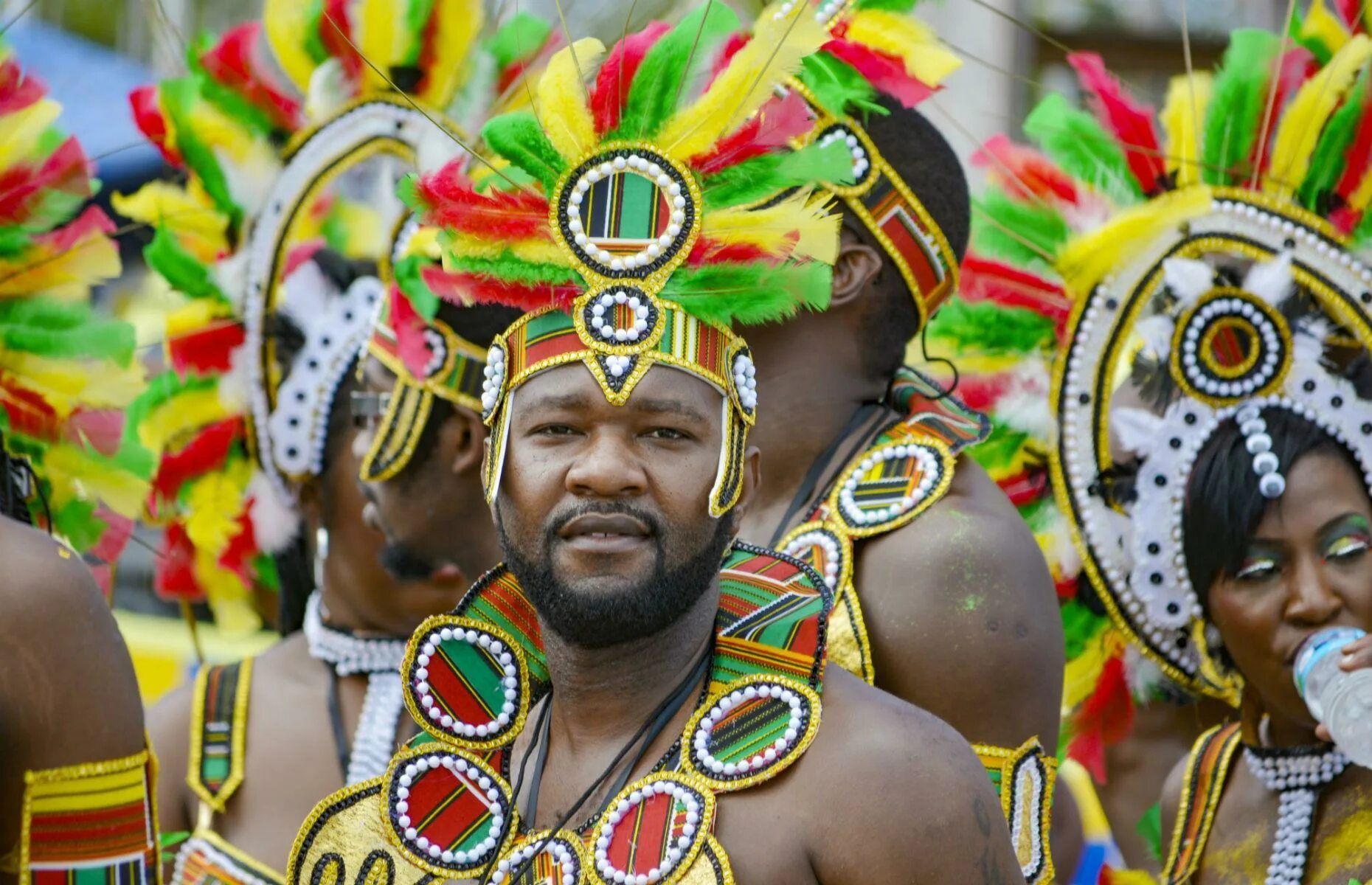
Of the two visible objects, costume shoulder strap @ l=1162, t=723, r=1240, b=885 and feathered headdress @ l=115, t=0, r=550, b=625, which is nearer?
costume shoulder strap @ l=1162, t=723, r=1240, b=885

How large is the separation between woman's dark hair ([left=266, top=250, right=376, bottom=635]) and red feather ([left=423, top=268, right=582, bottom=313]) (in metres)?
1.76

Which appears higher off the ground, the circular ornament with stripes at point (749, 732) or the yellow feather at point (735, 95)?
the yellow feather at point (735, 95)

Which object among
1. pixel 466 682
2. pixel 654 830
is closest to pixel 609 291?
pixel 466 682

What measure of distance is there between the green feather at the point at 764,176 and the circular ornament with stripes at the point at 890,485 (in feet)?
2.51

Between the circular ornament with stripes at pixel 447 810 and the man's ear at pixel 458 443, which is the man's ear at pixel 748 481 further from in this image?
the man's ear at pixel 458 443

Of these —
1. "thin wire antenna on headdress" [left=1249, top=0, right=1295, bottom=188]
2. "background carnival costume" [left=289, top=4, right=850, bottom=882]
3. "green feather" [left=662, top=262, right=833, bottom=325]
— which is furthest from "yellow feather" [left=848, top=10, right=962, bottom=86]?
"green feather" [left=662, top=262, right=833, bottom=325]

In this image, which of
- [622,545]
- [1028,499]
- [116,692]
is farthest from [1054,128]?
[116,692]

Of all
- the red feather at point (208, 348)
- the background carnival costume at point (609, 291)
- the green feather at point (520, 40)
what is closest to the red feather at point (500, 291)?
the background carnival costume at point (609, 291)

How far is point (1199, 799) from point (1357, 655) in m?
0.69

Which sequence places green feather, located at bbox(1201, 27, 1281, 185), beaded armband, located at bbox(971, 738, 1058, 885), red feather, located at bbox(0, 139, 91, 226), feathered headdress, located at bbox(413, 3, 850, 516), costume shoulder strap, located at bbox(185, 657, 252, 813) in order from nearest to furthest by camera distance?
feathered headdress, located at bbox(413, 3, 850, 516), beaded armband, located at bbox(971, 738, 1058, 885), red feather, located at bbox(0, 139, 91, 226), green feather, located at bbox(1201, 27, 1281, 185), costume shoulder strap, located at bbox(185, 657, 252, 813)

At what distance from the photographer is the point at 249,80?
197 inches

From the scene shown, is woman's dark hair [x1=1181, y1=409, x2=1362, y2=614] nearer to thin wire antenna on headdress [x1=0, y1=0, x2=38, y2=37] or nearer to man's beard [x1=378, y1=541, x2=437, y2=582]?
man's beard [x1=378, y1=541, x2=437, y2=582]

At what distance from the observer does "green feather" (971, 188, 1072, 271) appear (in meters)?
4.34

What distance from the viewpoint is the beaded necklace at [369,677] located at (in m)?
4.53
